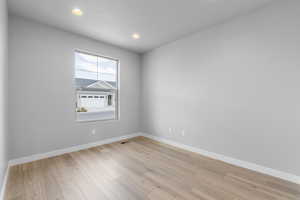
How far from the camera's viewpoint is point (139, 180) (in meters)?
1.95

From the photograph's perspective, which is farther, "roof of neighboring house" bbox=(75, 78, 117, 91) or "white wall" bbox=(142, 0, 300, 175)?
"roof of neighboring house" bbox=(75, 78, 117, 91)

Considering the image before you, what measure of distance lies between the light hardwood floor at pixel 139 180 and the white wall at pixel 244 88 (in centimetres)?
A: 44

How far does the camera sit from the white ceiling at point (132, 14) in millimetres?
2102


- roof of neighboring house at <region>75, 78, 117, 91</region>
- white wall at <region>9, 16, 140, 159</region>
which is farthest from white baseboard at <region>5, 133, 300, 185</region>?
roof of neighboring house at <region>75, 78, 117, 91</region>

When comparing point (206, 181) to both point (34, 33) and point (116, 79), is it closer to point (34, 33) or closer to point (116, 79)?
point (116, 79)

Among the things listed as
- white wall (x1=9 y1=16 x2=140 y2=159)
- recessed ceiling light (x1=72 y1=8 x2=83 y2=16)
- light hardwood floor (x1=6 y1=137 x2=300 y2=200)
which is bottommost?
light hardwood floor (x1=6 y1=137 x2=300 y2=200)

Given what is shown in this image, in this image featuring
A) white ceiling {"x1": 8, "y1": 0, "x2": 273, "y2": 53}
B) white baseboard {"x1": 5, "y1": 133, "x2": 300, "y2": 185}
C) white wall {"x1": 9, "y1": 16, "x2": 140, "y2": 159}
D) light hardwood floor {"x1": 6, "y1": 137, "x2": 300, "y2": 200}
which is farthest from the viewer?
white wall {"x1": 9, "y1": 16, "x2": 140, "y2": 159}

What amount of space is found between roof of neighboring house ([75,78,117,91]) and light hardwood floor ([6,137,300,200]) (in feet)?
5.33

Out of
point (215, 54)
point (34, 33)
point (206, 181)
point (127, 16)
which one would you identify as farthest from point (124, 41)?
point (206, 181)

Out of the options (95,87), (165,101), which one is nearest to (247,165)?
(165,101)

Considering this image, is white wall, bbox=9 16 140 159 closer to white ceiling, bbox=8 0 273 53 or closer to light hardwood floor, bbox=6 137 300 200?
white ceiling, bbox=8 0 273 53

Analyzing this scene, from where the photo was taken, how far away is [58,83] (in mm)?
2814

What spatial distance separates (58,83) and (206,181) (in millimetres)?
3411

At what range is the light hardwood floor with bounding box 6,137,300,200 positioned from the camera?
1.64 m
